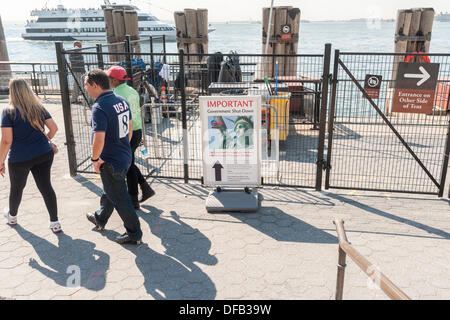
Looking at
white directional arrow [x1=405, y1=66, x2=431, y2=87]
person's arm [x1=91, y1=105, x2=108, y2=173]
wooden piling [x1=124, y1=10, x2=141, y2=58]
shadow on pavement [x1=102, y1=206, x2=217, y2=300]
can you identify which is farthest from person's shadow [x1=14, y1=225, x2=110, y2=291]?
wooden piling [x1=124, y1=10, x2=141, y2=58]

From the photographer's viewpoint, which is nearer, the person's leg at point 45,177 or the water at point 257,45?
the person's leg at point 45,177

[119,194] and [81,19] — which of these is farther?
[81,19]

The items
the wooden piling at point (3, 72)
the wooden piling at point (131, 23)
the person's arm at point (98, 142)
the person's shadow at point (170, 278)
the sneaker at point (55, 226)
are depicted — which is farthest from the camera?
the wooden piling at point (3, 72)

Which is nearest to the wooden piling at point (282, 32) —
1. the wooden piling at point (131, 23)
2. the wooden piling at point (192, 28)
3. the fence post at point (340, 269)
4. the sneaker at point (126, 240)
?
the wooden piling at point (192, 28)

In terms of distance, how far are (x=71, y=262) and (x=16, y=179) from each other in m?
1.21

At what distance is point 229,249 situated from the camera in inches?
183

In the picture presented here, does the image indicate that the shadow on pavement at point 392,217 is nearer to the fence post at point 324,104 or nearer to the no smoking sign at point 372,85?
the fence post at point 324,104

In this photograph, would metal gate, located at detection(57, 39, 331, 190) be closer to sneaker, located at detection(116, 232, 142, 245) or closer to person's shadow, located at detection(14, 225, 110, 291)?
sneaker, located at detection(116, 232, 142, 245)

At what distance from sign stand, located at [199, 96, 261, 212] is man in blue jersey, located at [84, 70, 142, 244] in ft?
4.39

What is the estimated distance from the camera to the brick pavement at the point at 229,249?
3.93m

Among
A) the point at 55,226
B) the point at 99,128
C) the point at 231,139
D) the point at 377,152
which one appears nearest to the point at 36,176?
the point at 55,226

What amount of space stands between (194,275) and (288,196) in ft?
7.79

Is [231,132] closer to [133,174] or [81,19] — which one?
[133,174]

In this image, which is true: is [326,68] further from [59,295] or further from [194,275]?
[59,295]
